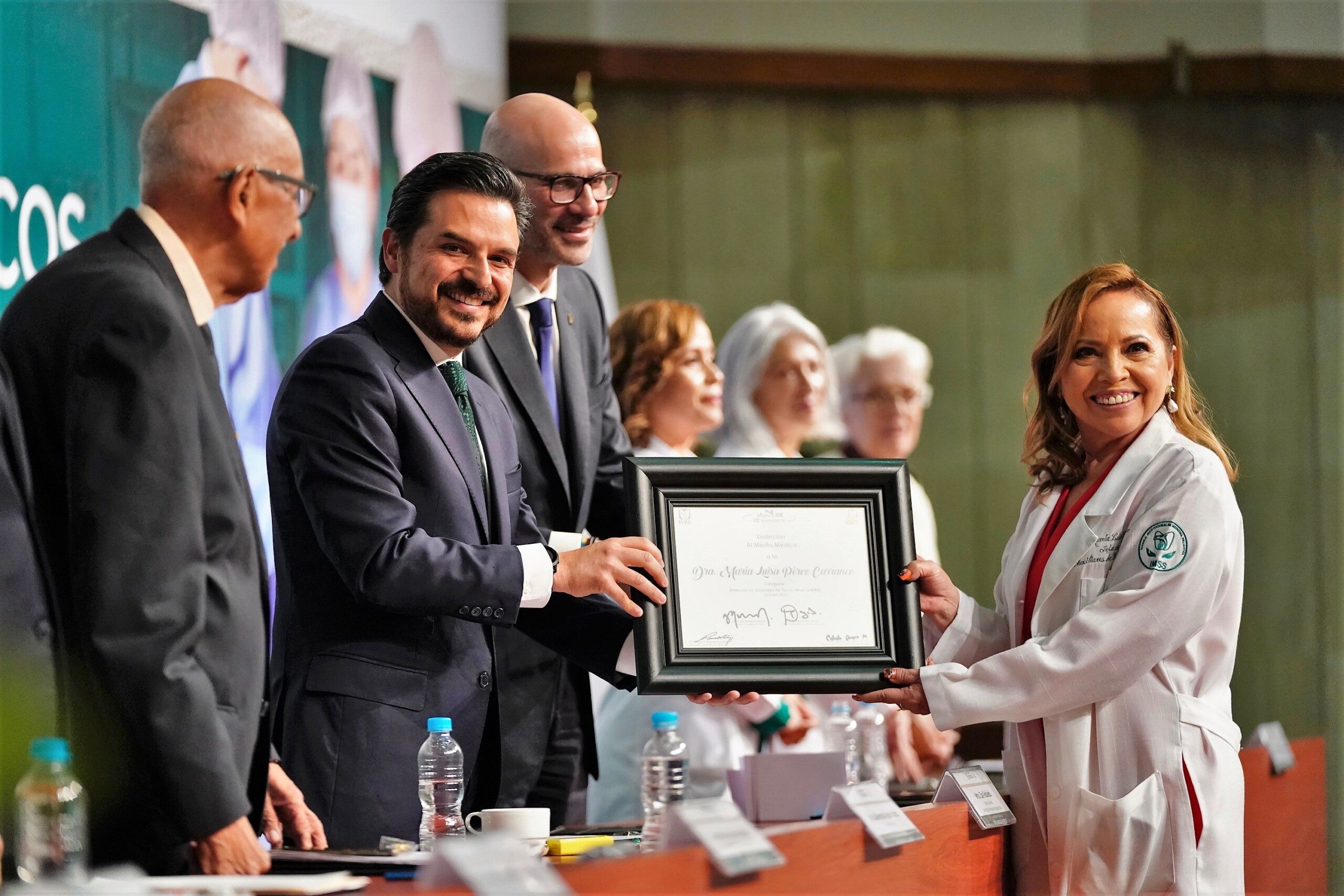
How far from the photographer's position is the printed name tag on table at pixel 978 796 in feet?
8.79

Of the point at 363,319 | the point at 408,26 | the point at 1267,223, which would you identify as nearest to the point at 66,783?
the point at 363,319

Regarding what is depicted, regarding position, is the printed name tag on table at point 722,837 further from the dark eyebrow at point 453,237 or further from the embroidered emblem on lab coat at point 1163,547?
the dark eyebrow at point 453,237

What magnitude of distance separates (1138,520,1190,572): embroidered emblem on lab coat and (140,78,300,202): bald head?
1.66 meters

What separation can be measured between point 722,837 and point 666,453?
2.78 meters

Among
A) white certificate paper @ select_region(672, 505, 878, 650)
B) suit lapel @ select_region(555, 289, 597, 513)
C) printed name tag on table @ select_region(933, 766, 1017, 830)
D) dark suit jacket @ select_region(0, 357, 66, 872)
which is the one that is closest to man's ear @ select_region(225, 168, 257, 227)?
dark suit jacket @ select_region(0, 357, 66, 872)

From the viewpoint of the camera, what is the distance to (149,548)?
Answer: 2.03 metres

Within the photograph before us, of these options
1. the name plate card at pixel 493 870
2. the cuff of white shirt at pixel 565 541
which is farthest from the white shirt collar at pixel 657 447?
the name plate card at pixel 493 870

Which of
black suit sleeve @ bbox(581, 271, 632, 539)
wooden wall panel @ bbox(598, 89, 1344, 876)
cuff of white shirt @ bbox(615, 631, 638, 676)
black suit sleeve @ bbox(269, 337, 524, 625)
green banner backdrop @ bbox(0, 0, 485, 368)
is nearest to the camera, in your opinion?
black suit sleeve @ bbox(269, 337, 524, 625)

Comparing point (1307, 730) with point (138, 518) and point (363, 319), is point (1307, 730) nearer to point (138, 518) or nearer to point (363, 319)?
point (363, 319)

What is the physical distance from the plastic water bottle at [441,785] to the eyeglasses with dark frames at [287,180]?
34.8 inches

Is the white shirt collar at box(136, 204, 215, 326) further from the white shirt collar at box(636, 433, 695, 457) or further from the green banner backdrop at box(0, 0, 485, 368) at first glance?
the white shirt collar at box(636, 433, 695, 457)

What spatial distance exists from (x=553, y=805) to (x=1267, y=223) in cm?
479

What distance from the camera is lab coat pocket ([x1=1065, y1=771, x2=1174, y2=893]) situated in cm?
263

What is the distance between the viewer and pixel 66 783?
1.92 m
